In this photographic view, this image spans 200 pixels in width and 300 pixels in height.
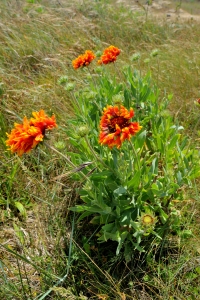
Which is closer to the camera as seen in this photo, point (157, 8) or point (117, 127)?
point (117, 127)

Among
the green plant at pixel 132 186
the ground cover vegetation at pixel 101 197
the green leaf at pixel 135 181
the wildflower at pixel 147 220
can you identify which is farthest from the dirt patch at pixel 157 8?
the wildflower at pixel 147 220

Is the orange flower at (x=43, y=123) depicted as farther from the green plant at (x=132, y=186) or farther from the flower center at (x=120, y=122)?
the flower center at (x=120, y=122)

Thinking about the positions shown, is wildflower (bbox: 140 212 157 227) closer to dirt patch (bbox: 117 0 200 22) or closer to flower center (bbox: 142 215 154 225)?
flower center (bbox: 142 215 154 225)

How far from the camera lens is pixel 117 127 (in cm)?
121

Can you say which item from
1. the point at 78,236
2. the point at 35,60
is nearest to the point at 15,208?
the point at 78,236

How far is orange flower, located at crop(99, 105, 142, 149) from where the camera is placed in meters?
1.22

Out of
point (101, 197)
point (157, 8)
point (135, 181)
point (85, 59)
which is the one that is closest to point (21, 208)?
point (101, 197)

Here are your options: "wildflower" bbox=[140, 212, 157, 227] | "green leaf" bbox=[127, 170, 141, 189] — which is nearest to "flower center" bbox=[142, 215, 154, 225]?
"wildflower" bbox=[140, 212, 157, 227]

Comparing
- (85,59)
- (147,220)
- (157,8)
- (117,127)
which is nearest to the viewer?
(117,127)

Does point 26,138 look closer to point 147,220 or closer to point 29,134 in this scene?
point 29,134

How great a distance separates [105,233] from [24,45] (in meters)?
3.11

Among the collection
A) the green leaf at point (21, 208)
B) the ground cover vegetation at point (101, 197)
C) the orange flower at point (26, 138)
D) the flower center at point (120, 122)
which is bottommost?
the green leaf at point (21, 208)

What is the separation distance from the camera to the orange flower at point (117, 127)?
48.0 inches

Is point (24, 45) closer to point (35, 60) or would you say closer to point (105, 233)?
point (35, 60)
